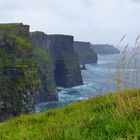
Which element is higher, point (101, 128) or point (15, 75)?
point (101, 128)

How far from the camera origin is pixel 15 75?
125250 mm

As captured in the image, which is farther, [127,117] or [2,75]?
[2,75]

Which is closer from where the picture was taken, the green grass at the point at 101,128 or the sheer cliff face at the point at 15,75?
the green grass at the point at 101,128

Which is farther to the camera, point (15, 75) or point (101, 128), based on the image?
point (15, 75)

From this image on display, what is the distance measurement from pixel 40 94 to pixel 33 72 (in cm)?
5098

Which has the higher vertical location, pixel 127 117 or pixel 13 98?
pixel 127 117

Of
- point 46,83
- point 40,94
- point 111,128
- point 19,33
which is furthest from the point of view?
point 46,83

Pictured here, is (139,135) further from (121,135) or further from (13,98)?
(13,98)

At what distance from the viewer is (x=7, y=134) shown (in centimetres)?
1196

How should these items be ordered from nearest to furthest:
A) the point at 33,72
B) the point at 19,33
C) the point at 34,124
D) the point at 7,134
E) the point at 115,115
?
the point at 115,115, the point at 7,134, the point at 34,124, the point at 33,72, the point at 19,33

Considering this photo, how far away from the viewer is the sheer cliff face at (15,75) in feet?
383

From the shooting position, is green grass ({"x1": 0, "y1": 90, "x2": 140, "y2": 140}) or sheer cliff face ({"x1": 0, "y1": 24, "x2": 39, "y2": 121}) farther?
sheer cliff face ({"x1": 0, "y1": 24, "x2": 39, "y2": 121})

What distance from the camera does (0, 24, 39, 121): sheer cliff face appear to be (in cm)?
11662

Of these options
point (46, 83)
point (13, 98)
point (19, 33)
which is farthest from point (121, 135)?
point (46, 83)
